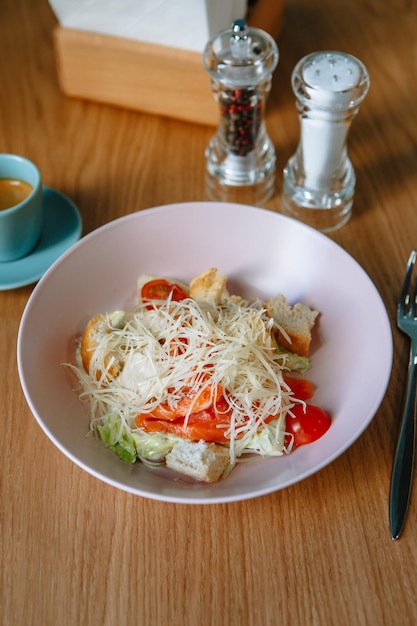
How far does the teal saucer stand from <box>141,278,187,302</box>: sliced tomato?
23 centimetres

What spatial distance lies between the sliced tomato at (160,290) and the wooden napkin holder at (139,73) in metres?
0.58

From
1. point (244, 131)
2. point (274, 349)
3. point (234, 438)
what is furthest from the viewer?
point (244, 131)

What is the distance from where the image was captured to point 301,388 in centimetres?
118

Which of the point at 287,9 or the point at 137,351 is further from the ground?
the point at 287,9

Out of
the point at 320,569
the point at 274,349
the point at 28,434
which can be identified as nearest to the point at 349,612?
the point at 320,569

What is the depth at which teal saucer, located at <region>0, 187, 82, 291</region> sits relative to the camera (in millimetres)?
1395

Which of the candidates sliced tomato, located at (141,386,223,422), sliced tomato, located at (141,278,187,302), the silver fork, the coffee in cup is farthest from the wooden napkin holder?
sliced tomato, located at (141,386,223,422)

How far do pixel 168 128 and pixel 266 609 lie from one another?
118 centimetres

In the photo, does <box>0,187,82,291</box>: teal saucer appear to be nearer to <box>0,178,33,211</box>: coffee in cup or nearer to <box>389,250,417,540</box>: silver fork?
<box>0,178,33,211</box>: coffee in cup

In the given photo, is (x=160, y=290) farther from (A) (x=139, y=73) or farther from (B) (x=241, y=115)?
(A) (x=139, y=73)

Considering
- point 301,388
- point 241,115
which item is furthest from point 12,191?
point 301,388

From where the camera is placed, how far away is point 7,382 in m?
1.28

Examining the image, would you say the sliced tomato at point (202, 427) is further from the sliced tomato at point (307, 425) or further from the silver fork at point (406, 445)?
the silver fork at point (406, 445)

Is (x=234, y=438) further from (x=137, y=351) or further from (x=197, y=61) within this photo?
(x=197, y=61)
